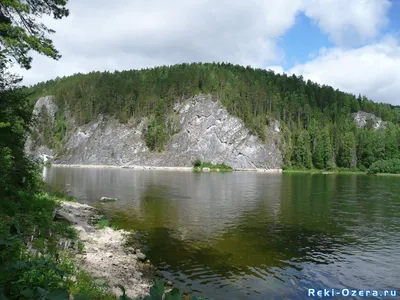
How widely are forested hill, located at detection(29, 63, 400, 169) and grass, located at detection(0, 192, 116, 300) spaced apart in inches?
5534

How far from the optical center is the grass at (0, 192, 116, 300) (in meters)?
5.99

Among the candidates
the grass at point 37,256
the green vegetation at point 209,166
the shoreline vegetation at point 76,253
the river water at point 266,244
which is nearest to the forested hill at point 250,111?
the green vegetation at point 209,166

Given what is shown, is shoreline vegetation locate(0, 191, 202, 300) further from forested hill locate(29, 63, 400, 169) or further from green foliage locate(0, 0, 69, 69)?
forested hill locate(29, 63, 400, 169)

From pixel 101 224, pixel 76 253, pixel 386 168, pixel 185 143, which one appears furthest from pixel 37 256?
pixel 185 143

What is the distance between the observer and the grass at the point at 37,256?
19.7 ft

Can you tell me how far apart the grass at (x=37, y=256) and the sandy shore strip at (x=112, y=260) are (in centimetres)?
84

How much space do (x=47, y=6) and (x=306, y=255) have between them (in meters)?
21.2

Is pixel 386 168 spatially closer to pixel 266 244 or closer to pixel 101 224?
pixel 266 244

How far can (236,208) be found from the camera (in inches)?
1590

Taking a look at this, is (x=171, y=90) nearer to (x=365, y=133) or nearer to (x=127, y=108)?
(x=127, y=108)

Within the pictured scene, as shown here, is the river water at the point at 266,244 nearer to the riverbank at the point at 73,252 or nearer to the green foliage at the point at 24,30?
the riverbank at the point at 73,252

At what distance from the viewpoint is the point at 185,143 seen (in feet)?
519

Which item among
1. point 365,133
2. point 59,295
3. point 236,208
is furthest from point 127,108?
point 59,295

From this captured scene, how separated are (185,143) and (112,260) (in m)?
140
